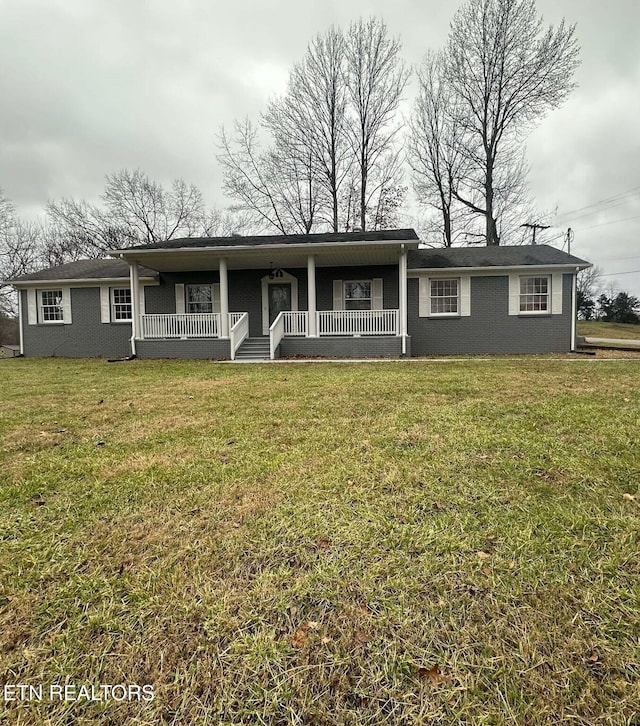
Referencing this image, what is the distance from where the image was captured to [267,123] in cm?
2181

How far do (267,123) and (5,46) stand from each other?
1206cm

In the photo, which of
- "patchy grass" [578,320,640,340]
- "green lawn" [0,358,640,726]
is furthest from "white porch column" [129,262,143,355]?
"patchy grass" [578,320,640,340]

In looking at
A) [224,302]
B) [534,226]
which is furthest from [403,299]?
[534,226]

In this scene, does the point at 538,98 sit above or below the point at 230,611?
above

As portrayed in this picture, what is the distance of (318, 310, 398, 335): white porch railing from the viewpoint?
42.1 feet

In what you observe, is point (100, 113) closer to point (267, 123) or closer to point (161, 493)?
point (267, 123)

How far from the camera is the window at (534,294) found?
13.5 m

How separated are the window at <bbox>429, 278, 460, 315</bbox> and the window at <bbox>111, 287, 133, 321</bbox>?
39.3 ft

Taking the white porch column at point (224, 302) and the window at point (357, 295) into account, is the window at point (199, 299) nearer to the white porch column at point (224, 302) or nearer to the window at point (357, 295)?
the white porch column at point (224, 302)

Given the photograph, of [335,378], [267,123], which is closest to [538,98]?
[267,123]

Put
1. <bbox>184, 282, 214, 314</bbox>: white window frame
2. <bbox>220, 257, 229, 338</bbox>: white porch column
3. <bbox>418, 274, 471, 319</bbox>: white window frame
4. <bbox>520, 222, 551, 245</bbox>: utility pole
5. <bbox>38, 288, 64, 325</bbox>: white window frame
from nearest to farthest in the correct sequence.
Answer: <bbox>220, 257, 229, 338</bbox>: white porch column < <bbox>418, 274, 471, 319</bbox>: white window frame < <bbox>184, 282, 214, 314</bbox>: white window frame < <bbox>38, 288, 64, 325</bbox>: white window frame < <bbox>520, 222, 551, 245</bbox>: utility pole

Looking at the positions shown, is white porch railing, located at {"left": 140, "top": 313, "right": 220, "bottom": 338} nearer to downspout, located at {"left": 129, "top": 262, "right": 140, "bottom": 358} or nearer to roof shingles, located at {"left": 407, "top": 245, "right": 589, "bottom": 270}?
downspout, located at {"left": 129, "top": 262, "right": 140, "bottom": 358}

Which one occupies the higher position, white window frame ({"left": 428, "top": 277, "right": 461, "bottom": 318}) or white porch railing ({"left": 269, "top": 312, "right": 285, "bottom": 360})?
white window frame ({"left": 428, "top": 277, "right": 461, "bottom": 318})

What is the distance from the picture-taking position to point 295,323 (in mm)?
13055
